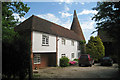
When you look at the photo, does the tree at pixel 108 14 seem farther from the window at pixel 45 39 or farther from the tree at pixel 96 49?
the tree at pixel 96 49

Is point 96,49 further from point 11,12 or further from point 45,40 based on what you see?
point 11,12

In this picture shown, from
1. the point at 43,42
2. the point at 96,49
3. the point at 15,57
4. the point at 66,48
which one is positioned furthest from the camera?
the point at 96,49

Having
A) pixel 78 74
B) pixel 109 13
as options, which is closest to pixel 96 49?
pixel 78 74

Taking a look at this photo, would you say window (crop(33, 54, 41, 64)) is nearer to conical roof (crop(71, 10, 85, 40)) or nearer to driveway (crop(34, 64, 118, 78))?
driveway (crop(34, 64, 118, 78))

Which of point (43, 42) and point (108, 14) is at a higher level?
point (108, 14)

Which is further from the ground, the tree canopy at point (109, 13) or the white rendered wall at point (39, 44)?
the tree canopy at point (109, 13)

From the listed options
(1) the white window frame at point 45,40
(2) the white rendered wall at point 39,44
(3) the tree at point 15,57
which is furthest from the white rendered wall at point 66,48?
(3) the tree at point 15,57

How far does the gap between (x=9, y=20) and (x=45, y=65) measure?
10.2m

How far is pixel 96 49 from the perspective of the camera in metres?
25.1

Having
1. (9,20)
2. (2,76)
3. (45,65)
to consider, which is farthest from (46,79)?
(45,65)

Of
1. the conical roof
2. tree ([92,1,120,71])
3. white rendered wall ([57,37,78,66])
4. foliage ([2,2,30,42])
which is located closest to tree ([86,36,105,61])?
white rendered wall ([57,37,78,66])

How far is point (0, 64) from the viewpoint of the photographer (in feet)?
22.4

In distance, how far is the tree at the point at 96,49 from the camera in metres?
25.1

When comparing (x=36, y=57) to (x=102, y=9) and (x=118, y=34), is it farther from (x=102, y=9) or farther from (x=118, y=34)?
(x=118, y=34)
